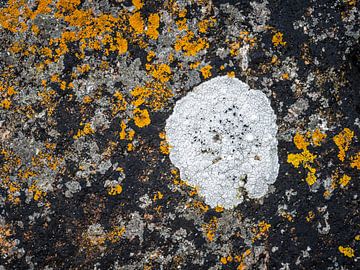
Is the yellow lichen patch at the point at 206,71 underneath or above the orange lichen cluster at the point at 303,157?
above

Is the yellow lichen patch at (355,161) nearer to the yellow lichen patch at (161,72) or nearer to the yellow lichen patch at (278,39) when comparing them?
the yellow lichen patch at (278,39)

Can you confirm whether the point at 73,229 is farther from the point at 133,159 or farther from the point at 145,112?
the point at 145,112

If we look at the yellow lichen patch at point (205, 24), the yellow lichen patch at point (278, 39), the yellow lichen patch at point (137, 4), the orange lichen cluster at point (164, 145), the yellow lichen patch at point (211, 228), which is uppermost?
the yellow lichen patch at point (137, 4)

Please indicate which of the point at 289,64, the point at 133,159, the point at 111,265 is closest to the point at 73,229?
Result: the point at 111,265

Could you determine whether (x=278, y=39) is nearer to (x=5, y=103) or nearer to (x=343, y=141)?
(x=343, y=141)

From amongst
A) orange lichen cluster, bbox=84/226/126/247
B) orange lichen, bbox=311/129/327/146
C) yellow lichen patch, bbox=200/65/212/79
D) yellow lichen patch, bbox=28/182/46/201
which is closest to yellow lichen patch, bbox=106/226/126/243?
orange lichen cluster, bbox=84/226/126/247

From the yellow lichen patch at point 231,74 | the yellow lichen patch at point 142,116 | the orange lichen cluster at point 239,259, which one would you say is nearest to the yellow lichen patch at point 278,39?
the yellow lichen patch at point 231,74
